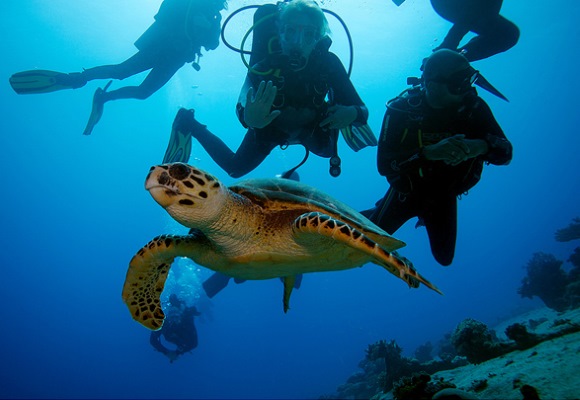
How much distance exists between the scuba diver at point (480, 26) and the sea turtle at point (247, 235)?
5130mm

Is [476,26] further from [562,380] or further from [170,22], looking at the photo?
[170,22]

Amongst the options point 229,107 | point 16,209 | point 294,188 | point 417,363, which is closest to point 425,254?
point 229,107

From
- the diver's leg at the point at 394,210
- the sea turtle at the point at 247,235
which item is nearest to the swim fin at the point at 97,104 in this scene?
the sea turtle at the point at 247,235

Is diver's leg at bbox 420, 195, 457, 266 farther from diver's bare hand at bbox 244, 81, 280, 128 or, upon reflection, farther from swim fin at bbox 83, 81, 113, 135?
swim fin at bbox 83, 81, 113, 135

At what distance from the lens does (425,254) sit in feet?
285

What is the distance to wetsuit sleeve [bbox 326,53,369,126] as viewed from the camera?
5367mm

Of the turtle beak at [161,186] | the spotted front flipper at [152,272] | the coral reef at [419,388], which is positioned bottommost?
the coral reef at [419,388]

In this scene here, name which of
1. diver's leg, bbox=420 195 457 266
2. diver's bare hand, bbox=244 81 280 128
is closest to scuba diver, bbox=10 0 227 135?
diver's bare hand, bbox=244 81 280 128

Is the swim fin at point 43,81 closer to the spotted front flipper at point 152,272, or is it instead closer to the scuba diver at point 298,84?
the scuba diver at point 298,84

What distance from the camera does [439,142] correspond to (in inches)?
148

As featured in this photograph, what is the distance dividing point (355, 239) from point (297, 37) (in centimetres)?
412

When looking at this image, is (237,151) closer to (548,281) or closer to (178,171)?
(178,171)

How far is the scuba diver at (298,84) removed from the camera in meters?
4.87

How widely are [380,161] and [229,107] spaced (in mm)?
47810
